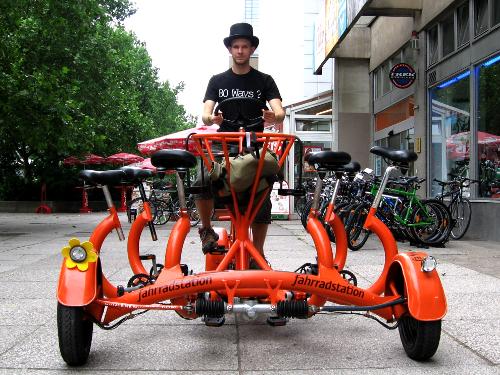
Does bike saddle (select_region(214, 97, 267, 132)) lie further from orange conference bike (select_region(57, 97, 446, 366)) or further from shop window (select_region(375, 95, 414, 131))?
shop window (select_region(375, 95, 414, 131))

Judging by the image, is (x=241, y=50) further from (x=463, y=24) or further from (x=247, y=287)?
(x=463, y=24)

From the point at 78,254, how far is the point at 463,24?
10.0 metres

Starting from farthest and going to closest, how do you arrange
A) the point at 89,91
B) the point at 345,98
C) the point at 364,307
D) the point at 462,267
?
the point at 89,91
the point at 345,98
the point at 462,267
the point at 364,307

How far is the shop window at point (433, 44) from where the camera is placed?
40.8 feet

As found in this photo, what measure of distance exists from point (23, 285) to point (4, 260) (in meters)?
2.40

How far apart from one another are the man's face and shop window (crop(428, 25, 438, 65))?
918 centimetres

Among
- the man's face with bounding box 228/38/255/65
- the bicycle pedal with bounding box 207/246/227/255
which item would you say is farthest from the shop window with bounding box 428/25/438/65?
the bicycle pedal with bounding box 207/246/227/255

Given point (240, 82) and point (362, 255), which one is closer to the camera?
point (240, 82)

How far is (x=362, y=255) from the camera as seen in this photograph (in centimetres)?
824

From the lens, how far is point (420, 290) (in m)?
3.15

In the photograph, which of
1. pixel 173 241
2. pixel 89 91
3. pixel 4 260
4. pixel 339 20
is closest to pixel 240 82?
pixel 173 241

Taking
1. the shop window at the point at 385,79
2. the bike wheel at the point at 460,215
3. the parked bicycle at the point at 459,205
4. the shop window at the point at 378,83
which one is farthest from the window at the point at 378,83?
the bike wheel at the point at 460,215

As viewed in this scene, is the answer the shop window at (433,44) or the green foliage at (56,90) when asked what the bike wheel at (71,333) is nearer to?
the green foliage at (56,90)

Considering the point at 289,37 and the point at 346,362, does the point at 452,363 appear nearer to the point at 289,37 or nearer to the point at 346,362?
the point at 346,362
